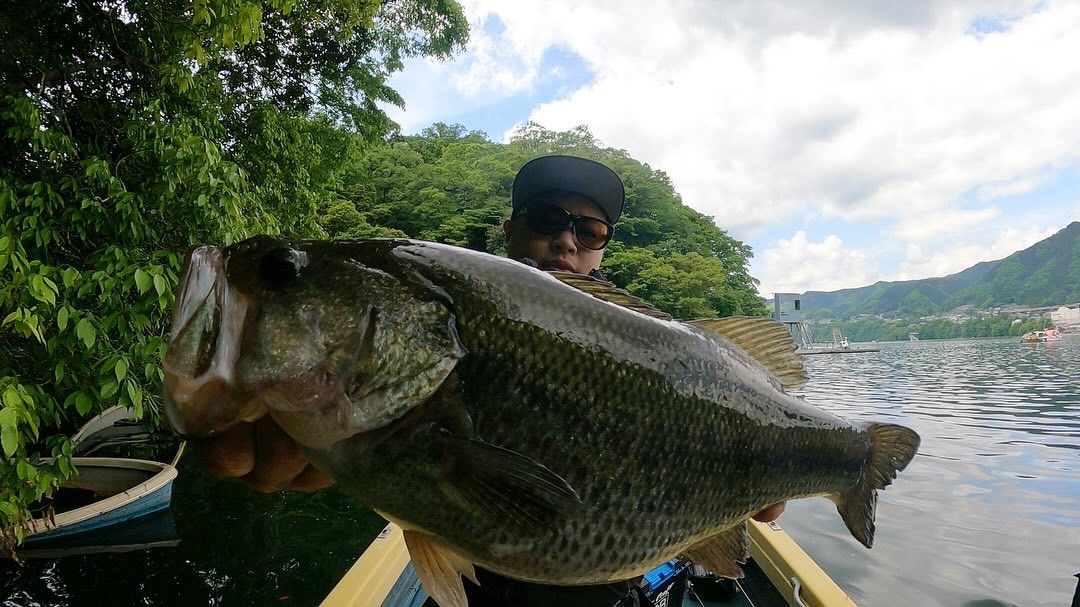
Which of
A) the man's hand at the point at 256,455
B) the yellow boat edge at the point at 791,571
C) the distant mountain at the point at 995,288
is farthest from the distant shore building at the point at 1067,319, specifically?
the man's hand at the point at 256,455

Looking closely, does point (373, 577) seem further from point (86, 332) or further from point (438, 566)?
point (86, 332)

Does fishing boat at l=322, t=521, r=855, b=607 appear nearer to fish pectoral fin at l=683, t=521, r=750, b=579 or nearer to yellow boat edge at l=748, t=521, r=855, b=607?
yellow boat edge at l=748, t=521, r=855, b=607

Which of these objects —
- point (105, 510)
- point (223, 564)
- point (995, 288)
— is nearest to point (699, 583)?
point (223, 564)

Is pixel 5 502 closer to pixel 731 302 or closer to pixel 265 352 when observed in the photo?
pixel 265 352

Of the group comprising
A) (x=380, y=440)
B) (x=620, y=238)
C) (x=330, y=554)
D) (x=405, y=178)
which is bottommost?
(x=330, y=554)

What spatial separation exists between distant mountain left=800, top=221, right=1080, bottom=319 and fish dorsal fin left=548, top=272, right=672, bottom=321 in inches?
6190

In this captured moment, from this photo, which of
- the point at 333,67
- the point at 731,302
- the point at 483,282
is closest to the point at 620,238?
the point at 731,302

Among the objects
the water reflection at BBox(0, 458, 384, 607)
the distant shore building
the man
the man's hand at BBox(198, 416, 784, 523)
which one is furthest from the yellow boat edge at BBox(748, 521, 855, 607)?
the distant shore building

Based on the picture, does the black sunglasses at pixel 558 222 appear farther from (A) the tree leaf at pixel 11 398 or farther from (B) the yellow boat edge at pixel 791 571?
(A) the tree leaf at pixel 11 398

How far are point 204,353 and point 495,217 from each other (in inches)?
1077

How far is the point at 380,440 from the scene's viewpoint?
Answer: 4.03 feet

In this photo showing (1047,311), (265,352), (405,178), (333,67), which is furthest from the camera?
(1047,311)

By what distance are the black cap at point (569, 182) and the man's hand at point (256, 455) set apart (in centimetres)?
208

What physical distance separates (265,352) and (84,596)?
936cm
